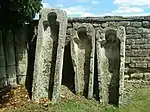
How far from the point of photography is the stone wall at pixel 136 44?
9328 millimetres

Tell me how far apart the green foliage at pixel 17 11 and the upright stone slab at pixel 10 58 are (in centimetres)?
35

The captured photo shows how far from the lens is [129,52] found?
9.40 m

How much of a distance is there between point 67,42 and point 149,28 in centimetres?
221

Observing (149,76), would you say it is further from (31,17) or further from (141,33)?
(31,17)

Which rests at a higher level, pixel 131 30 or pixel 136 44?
pixel 131 30

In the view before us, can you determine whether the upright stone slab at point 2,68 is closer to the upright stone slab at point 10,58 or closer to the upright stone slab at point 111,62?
the upright stone slab at point 10,58

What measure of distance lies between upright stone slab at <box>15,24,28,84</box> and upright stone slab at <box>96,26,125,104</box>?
6.68ft

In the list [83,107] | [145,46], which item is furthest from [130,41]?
[83,107]

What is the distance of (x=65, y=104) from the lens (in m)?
7.78

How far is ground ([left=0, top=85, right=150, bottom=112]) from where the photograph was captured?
7.58m

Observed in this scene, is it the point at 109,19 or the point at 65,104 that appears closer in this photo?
the point at 65,104

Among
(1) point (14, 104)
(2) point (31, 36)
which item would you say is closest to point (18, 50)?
(2) point (31, 36)

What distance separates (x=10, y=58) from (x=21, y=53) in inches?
12.7

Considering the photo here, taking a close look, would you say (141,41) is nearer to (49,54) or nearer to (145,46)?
(145,46)
